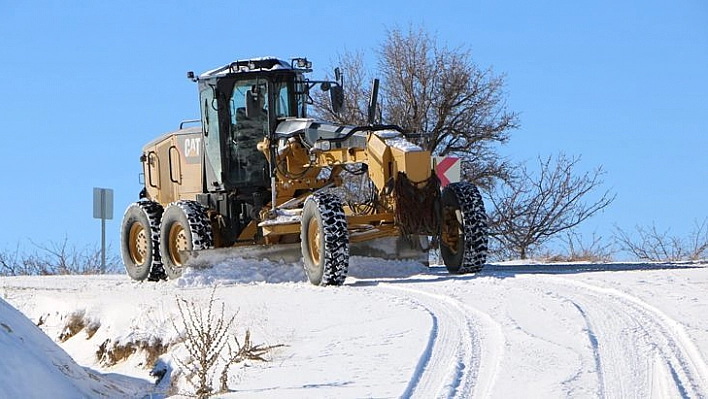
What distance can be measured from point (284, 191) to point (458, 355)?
8515mm

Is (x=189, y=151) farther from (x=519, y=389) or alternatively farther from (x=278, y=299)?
(x=519, y=389)

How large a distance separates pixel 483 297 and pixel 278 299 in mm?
2189

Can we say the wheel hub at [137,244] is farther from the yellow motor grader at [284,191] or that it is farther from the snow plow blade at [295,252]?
the snow plow blade at [295,252]

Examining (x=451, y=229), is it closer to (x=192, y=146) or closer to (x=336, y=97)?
(x=336, y=97)

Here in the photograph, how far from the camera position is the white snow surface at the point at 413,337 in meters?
7.72

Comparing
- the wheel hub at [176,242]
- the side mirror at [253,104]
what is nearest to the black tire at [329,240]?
the side mirror at [253,104]

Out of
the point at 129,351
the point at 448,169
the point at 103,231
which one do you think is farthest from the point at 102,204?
the point at 129,351

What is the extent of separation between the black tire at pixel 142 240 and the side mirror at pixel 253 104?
2922 millimetres

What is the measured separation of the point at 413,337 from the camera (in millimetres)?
9312

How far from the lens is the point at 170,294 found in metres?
14.0

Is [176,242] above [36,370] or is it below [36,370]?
above

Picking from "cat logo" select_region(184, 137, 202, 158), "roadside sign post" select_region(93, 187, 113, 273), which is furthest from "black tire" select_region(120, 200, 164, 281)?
"roadside sign post" select_region(93, 187, 113, 273)

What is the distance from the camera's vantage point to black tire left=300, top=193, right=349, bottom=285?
1394cm

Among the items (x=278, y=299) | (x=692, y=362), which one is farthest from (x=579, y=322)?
(x=278, y=299)
